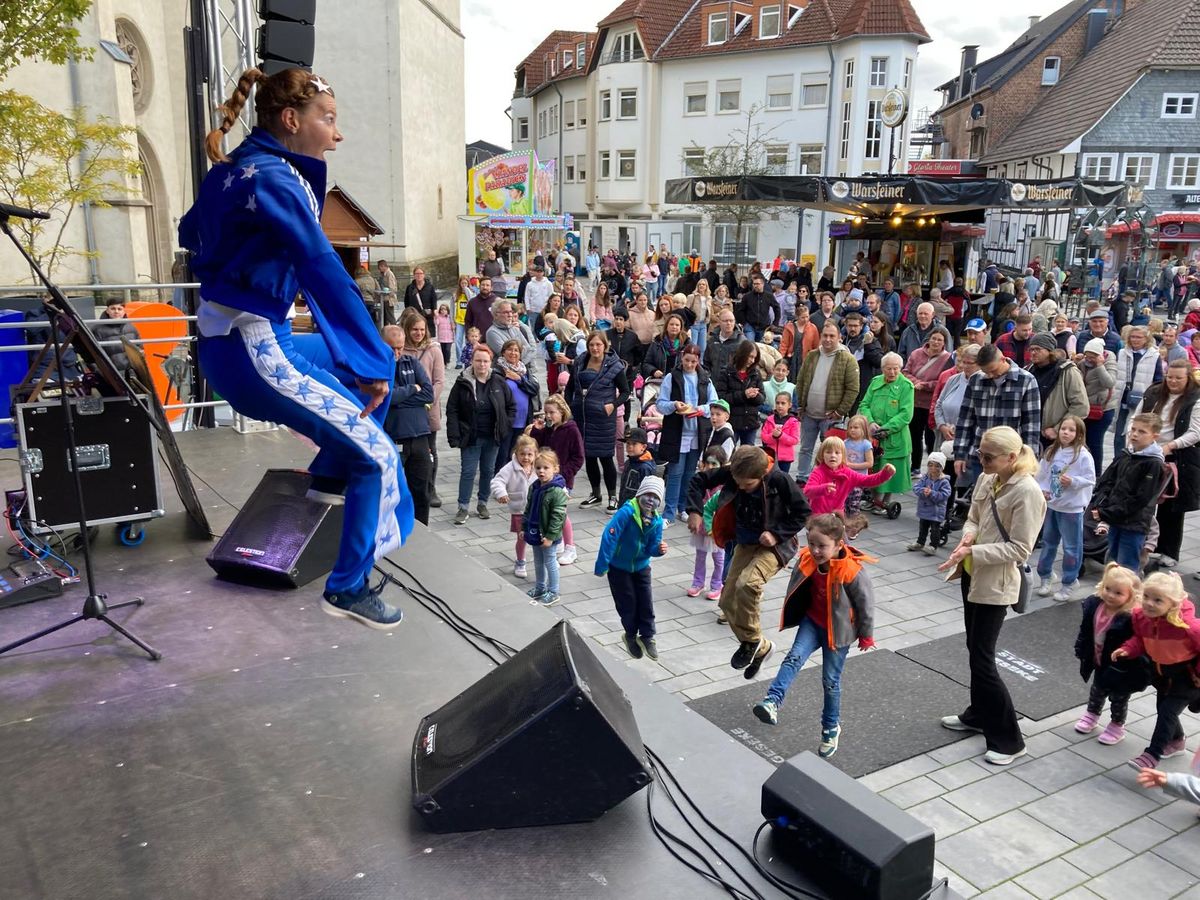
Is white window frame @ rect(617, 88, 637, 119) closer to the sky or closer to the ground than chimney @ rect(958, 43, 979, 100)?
closer to the ground

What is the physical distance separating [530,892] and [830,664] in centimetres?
300

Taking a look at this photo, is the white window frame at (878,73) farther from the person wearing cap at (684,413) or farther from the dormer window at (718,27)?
the person wearing cap at (684,413)

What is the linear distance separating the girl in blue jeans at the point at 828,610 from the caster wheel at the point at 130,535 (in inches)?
139

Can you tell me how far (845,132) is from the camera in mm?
39094

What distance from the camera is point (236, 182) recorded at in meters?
2.79

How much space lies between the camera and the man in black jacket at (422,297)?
16.5 meters

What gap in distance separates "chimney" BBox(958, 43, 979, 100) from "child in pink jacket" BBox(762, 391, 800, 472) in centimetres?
5109

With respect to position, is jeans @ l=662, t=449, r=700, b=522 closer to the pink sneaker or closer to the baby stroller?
the baby stroller

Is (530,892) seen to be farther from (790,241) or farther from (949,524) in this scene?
(790,241)

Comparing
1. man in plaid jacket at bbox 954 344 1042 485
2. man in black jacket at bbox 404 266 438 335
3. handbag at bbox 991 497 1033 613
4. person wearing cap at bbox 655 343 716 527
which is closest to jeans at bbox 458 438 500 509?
person wearing cap at bbox 655 343 716 527

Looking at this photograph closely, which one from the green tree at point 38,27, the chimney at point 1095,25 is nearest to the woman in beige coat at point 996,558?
the green tree at point 38,27

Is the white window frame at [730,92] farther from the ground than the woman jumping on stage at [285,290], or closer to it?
farther from the ground

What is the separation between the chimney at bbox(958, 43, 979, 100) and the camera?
174 feet

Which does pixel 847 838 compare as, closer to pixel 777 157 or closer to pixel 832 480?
pixel 832 480
